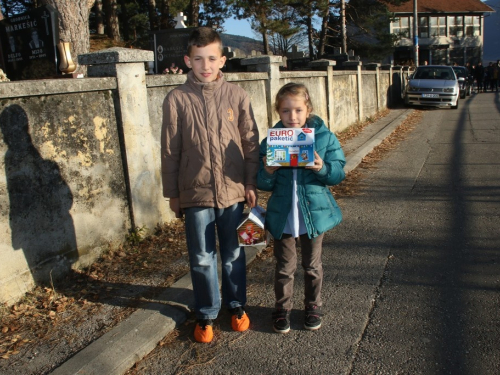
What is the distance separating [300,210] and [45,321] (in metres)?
1.98

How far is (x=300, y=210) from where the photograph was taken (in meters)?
3.29

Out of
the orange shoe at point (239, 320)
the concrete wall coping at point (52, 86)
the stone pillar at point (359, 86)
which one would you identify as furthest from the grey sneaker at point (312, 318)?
the stone pillar at point (359, 86)

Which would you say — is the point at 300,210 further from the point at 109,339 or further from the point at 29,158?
the point at 29,158

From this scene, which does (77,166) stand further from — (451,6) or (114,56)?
(451,6)

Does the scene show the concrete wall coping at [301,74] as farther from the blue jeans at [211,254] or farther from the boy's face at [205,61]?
the blue jeans at [211,254]

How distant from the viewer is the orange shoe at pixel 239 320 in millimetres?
3438

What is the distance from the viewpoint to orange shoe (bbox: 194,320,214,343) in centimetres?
333

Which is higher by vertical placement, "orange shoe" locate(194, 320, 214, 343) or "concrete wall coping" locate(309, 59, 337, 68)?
"concrete wall coping" locate(309, 59, 337, 68)

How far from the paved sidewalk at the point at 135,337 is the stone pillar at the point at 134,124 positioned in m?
1.18

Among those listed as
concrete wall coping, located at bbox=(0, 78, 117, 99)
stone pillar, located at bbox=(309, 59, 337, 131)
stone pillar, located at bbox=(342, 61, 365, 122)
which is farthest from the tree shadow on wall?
stone pillar, located at bbox=(342, 61, 365, 122)

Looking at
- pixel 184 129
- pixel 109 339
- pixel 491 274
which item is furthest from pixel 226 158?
pixel 491 274

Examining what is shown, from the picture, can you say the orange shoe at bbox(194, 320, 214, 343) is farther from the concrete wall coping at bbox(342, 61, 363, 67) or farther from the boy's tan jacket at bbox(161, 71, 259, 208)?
the concrete wall coping at bbox(342, 61, 363, 67)

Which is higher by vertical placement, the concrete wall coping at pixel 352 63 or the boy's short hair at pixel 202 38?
the concrete wall coping at pixel 352 63

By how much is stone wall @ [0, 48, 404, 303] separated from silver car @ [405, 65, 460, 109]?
16304mm
